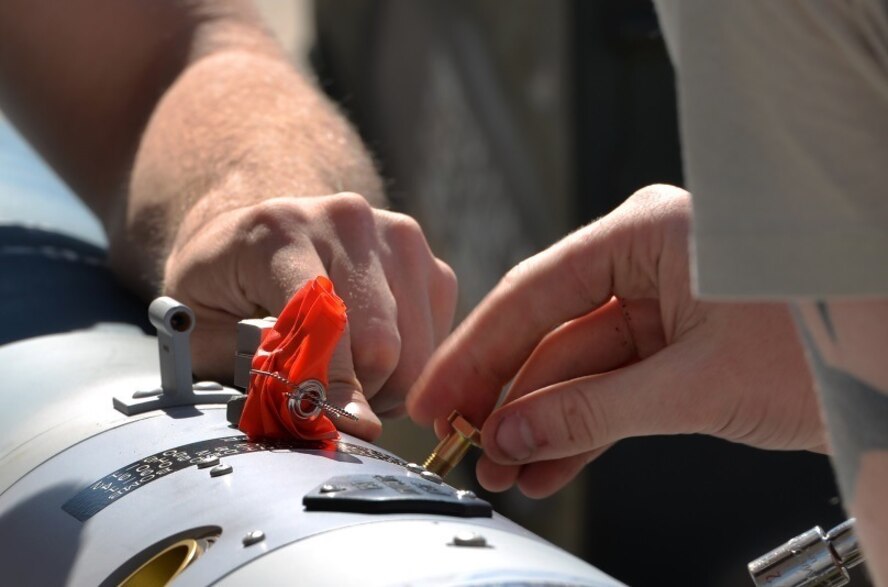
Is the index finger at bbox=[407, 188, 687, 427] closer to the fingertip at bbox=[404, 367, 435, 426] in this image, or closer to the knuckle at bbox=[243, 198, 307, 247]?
the fingertip at bbox=[404, 367, 435, 426]

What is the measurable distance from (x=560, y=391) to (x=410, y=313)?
0.21 meters

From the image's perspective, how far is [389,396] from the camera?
1.18 meters

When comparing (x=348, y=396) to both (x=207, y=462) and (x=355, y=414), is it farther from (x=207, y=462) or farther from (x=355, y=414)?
(x=207, y=462)

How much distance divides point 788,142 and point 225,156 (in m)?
1.00

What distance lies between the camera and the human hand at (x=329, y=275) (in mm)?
1119

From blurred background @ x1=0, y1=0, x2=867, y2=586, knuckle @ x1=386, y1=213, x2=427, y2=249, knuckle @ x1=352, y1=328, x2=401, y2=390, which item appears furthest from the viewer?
blurred background @ x1=0, y1=0, x2=867, y2=586

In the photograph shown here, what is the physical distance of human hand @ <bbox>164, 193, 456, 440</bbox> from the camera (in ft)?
3.67

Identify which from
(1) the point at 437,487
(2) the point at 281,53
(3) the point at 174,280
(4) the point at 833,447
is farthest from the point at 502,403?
(2) the point at 281,53

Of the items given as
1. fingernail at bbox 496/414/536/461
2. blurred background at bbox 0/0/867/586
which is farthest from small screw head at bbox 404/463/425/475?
blurred background at bbox 0/0/867/586

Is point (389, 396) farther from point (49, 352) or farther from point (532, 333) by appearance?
point (49, 352)

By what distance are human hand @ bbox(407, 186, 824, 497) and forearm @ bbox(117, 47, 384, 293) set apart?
38cm

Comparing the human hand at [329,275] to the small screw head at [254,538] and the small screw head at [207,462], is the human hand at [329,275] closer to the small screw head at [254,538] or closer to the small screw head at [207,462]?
the small screw head at [207,462]

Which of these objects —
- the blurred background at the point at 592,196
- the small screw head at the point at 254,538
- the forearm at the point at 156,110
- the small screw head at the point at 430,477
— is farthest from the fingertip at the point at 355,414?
the blurred background at the point at 592,196

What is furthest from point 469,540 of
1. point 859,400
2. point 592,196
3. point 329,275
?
point 592,196
